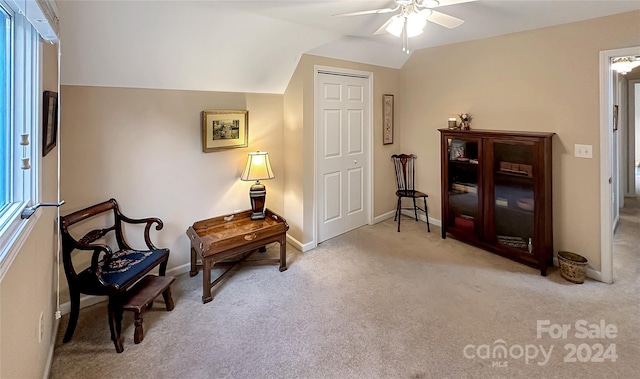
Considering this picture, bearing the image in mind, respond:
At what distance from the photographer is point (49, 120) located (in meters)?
1.96

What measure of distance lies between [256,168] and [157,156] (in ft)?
2.96

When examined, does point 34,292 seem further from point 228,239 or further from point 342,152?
point 342,152

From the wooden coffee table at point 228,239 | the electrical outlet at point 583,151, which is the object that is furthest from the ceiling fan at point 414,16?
the wooden coffee table at point 228,239

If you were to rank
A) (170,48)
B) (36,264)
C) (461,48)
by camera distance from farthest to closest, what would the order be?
(461,48) < (170,48) < (36,264)

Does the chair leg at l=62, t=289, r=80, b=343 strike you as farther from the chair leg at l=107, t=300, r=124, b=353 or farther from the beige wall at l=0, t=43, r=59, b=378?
the chair leg at l=107, t=300, r=124, b=353

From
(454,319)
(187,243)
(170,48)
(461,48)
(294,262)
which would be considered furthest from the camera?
(461,48)

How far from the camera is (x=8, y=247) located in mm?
1296

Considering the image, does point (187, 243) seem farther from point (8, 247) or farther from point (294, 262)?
point (8, 247)

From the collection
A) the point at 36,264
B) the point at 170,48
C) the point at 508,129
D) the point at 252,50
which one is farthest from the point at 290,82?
the point at 36,264

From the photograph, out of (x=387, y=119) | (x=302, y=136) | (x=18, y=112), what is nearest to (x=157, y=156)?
(x=18, y=112)

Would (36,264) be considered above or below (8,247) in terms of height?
below

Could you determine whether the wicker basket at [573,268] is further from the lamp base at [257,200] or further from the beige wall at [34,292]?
the beige wall at [34,292]

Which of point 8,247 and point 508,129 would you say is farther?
point 508,129

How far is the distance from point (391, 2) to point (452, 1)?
2.50 feet
